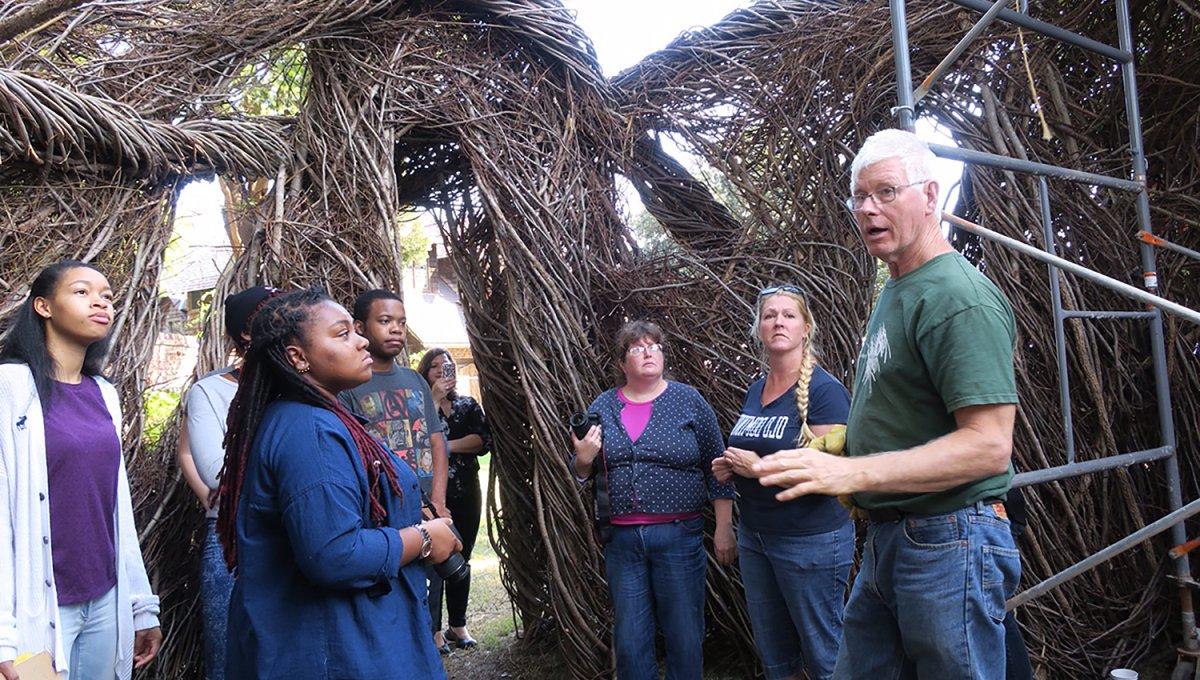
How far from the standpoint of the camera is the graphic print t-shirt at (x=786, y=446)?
113 inches

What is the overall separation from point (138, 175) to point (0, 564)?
73.4 inches

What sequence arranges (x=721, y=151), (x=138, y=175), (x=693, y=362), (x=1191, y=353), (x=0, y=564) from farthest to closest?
(x=721, y=151), (x=693, y=362), (x=138, y=175), (x=1191, y=353), (x=0, y=564)

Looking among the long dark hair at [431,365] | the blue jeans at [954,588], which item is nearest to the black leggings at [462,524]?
the long dark hair at [431,365]

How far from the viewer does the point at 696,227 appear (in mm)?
4691

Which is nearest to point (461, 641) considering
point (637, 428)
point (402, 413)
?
point (402, 413)

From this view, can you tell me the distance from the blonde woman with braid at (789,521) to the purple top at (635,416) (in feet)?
1.28

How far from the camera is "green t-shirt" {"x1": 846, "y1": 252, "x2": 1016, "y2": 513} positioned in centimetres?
158

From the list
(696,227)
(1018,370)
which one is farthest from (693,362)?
(1018,370)

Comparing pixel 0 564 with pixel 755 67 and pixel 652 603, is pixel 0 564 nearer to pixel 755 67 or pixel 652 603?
pixel 652 603

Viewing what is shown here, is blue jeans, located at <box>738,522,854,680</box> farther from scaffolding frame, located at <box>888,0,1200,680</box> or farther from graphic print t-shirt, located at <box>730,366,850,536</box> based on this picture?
scaffolding frame, located at <box>888,0,1200,680</box>

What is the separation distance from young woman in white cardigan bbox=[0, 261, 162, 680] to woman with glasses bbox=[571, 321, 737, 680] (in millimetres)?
1641

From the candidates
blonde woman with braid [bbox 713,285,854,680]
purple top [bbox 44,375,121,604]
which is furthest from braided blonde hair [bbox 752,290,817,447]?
purple top [bbox 44,375,121,604]

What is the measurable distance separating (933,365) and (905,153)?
456 mm

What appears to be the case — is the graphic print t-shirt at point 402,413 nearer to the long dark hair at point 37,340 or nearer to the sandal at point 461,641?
the long dark hair at point 37,340
